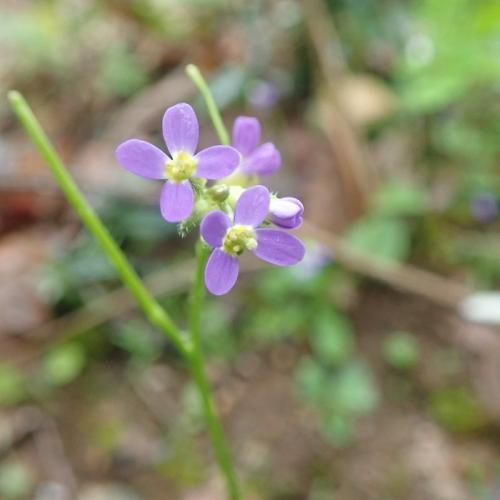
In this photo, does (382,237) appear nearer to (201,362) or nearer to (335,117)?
(335,117)

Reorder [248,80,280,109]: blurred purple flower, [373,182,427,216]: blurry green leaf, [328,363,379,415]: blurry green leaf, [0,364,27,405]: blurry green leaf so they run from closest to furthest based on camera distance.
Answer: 1. [328,363,379,415]: blurry green leaf
2. [0,364,27,405]: blurry green leaf
3. [373,182,427,216]: blurry green leaf
4. [248,80,280,109]: blurred purple flower

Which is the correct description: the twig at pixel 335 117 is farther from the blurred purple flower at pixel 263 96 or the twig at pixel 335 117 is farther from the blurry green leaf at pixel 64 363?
the blurry green leaf at pixel 64 363

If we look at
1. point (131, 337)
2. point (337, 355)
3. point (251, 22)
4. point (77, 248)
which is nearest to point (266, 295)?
point (337, 355)

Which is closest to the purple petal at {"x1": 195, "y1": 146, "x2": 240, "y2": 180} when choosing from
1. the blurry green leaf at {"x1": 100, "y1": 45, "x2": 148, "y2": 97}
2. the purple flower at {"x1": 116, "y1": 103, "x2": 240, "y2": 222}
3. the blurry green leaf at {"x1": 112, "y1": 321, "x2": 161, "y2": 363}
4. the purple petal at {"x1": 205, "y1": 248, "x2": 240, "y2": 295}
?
the purple flower at {"x1": 116, "y1": 103, "x2": 240, "y2": 222}

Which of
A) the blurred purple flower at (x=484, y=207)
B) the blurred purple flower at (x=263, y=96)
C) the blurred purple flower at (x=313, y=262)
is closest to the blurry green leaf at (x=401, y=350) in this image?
the blurred purple flower at (x=313, y=262)

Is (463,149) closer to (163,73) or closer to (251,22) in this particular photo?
(251,22)

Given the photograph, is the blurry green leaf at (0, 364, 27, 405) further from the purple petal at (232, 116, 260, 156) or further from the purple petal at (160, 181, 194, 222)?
the purple petal at (160, 181, 194, 222)
